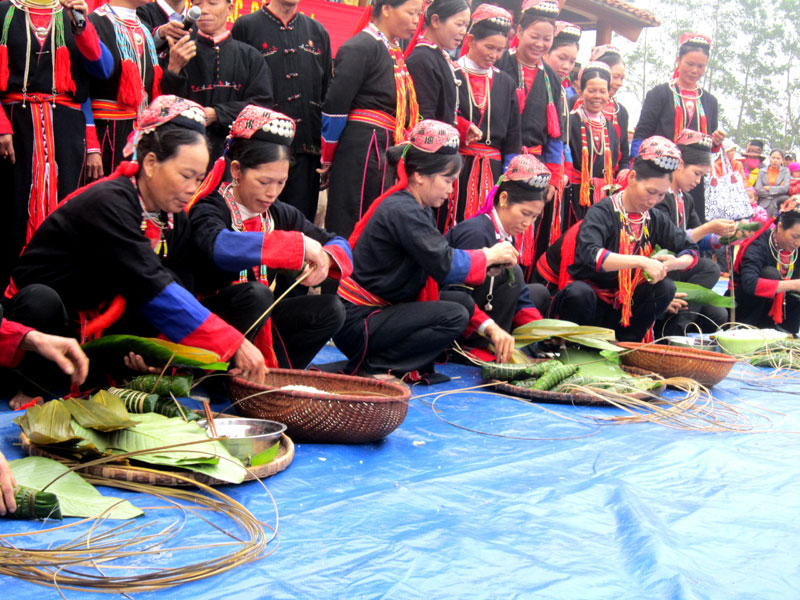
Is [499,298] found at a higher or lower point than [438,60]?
lower

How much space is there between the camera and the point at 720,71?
1155 inches

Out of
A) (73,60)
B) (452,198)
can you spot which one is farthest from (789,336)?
(73,60)

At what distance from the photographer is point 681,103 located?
21.0 ft

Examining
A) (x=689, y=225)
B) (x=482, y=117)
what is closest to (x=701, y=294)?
(x=689, y=225)

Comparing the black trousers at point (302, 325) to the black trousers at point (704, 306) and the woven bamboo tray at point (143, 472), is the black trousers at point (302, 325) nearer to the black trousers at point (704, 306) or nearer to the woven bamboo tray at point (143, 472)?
the woven bamboo tray at point (143, 472)

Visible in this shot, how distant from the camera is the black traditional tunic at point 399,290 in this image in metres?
3.55

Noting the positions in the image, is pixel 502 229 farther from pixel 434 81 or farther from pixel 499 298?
pixel 434 81

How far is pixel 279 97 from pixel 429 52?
0.89 m

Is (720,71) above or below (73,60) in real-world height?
above

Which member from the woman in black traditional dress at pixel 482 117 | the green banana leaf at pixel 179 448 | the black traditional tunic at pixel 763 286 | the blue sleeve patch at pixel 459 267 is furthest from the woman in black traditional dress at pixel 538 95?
the green banana leaf at pixel 179 448

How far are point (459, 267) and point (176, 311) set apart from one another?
1.38 meters

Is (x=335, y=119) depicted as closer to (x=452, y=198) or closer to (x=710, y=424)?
(x=452, y=198)

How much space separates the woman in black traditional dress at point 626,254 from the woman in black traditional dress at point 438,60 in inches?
36.6

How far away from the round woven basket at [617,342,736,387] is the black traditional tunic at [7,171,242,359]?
231 cm
